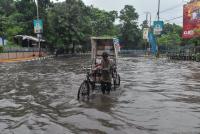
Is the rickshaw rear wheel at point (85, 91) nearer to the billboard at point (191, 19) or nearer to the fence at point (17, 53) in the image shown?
the fence at point (17, 53)

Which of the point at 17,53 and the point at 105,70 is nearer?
the point at 105,70

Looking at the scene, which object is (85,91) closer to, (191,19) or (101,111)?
(101,111)

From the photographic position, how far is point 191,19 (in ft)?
189

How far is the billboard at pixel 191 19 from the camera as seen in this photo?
55281 mm

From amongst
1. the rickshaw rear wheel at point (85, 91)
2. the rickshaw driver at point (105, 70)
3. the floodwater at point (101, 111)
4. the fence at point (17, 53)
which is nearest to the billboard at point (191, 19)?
the fence at point (17, 53)

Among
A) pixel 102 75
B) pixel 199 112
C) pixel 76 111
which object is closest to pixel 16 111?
pixel 76 111

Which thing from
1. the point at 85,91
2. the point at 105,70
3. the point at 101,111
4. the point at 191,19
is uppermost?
the point at 191,19

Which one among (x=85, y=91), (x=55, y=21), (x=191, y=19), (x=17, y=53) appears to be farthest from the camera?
(x=55, y=21)

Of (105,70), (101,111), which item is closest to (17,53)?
(105,70)

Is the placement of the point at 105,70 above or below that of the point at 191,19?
below

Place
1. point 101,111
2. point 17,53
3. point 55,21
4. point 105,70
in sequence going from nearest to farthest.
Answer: point 101,111 < point 105,70 < point 17,53 < point 55,21

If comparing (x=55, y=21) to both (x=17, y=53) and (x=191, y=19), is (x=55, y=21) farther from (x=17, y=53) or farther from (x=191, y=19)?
(x=191, y=19)

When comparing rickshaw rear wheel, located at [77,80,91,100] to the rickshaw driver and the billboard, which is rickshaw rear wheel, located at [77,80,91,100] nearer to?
the rickshaw driver

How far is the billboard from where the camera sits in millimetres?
55281
